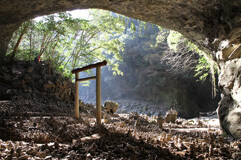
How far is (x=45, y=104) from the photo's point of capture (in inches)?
Answer: 278

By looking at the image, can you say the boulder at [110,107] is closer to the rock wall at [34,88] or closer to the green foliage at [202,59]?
the rock wall at [34,88]

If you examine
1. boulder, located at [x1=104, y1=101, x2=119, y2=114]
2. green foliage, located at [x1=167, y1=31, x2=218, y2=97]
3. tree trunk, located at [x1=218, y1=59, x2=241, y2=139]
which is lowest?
boulder, located at [x1=104, y1=101, x2=119, y2=114]

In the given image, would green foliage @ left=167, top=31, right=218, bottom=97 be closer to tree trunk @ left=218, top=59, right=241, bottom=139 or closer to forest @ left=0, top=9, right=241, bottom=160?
forest @ left=0, top=9, right=241, bottom=160

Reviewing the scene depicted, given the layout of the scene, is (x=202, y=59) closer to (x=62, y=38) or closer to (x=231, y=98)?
(x=231, y=98)

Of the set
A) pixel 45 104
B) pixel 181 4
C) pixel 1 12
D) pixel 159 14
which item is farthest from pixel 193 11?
pixel 45 104

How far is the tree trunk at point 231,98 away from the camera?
3175mm

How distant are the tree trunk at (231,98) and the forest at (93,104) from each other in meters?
0.23

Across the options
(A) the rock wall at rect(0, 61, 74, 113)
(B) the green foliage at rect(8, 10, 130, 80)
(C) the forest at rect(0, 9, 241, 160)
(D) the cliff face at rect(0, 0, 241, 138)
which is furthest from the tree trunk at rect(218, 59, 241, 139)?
(A) the rock wall at rect(0, 61, 74, 113)

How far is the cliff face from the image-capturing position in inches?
128

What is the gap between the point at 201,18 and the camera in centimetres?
379

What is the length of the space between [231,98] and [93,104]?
385 inches

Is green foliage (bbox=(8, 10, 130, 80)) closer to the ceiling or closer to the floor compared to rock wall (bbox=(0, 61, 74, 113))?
closer to the ceiling

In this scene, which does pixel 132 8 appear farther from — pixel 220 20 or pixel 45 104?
pixel 45 104

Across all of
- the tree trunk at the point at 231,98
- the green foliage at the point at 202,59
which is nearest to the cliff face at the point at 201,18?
the tree trunk at the point at 231,98
